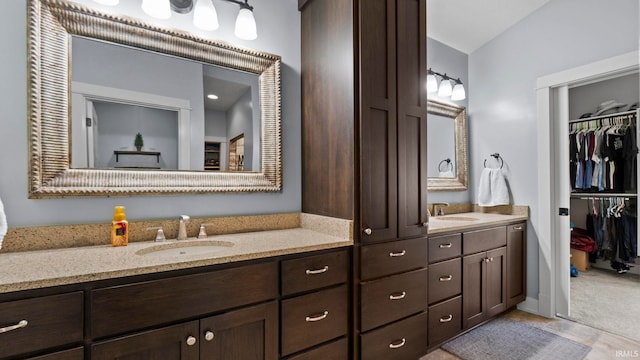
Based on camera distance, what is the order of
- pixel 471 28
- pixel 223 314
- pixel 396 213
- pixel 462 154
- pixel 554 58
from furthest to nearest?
pixel 462 154 → pixel 471 28 → pixel 554 58 → pixel 396 213 → pixel 223 314

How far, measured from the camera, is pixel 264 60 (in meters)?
1.93

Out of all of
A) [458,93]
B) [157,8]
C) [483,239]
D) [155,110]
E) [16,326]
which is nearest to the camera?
[16,326]

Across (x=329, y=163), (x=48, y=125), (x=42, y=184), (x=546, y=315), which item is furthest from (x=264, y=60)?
(x=546, y=315)

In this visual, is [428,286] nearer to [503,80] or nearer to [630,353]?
[630,353]

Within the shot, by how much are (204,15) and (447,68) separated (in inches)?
95.3

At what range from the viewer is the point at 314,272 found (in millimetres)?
1479

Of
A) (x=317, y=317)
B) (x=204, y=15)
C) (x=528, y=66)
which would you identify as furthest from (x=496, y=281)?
(x=204, y=15)

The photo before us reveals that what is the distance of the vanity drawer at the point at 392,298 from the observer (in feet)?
5.40

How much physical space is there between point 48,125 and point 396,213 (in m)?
1.81

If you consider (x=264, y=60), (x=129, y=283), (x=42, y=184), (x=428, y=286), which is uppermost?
(x=264, y=60)

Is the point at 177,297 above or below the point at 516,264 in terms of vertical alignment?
above

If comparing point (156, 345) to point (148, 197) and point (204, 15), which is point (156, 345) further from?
point (204, 15)

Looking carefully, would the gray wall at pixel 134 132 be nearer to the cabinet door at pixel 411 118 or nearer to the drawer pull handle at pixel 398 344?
the cabinet door at pixel 411 118

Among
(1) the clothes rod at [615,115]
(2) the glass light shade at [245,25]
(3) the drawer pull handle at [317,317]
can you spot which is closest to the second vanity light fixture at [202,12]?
(2) the glass light shade at [245,25]
